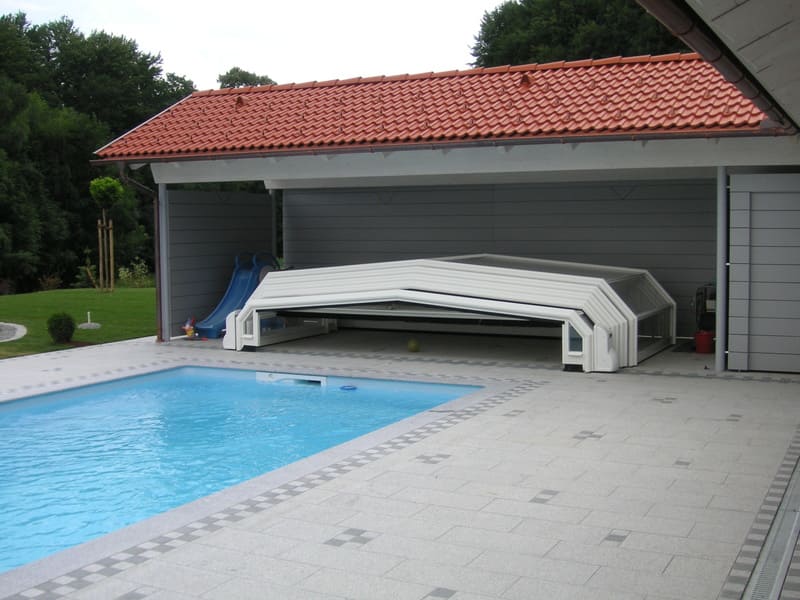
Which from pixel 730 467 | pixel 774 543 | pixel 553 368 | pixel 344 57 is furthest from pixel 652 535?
pixel 344 57

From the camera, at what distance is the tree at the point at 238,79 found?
203 ft

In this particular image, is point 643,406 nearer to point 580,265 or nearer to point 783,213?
point 783,213

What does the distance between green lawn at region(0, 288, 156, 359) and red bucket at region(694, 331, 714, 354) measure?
9913 mm

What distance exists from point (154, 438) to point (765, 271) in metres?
7.95

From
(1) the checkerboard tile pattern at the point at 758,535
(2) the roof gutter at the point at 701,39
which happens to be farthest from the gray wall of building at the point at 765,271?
(2) the roof gutter at the point at 701,39

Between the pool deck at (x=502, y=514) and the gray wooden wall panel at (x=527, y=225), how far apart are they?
4749 millimetres

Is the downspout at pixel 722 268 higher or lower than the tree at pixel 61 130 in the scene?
lower

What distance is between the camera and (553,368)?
13086 millimetres

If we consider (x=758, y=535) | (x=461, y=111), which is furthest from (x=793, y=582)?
(x=461, y=111)

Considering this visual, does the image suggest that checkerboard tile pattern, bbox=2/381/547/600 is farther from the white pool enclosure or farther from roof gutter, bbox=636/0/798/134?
the white pool enclosure

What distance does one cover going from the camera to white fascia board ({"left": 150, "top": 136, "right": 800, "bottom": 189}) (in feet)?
40.4

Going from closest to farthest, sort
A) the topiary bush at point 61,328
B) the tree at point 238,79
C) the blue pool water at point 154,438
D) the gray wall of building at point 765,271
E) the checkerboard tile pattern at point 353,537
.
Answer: the checkerboard tile pattern at point 353,537 < the blue pool water at point 154,438 < the gray wall of building at point 765,271 < the topiary bush at point 61,328 < the tree at point 238,79

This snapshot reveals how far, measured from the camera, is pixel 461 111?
1484 centimetres

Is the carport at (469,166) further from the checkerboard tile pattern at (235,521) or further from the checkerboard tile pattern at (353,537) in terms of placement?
the checkerboard tile pattern at (353,537)
